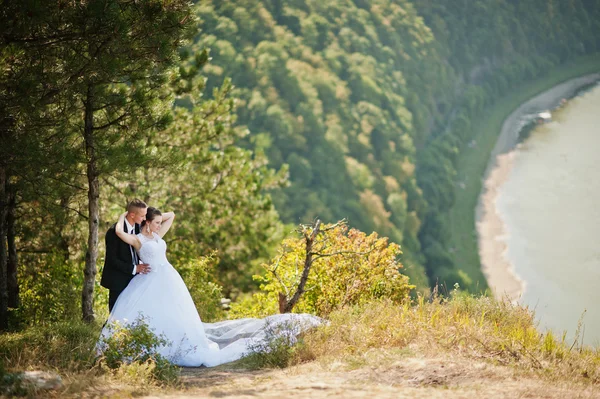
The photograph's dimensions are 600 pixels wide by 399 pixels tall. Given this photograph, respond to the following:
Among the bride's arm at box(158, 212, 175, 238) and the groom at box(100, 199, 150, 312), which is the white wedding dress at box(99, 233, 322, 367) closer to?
the groom at box(100, 199, 150, 312)

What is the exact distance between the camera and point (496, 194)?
209 feet

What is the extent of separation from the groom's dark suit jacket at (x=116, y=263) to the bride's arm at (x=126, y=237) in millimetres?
93

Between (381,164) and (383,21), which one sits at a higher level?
(383,21)

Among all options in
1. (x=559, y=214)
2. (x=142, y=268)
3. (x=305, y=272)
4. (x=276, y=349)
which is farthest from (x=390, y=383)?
(x=559, y=214)

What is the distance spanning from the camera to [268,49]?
6694 centimetres

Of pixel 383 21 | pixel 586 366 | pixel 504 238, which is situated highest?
pixel 383 21

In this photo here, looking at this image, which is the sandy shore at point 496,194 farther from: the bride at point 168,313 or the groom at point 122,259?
the groom at point 122,259

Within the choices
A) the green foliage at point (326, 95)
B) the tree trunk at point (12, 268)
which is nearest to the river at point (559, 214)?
the green foliage at point (326, 95)

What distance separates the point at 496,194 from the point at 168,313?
5993cm

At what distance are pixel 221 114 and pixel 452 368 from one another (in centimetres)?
1473

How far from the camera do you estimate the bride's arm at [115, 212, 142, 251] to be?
24.7 feet

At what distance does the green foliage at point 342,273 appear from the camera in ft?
32.3

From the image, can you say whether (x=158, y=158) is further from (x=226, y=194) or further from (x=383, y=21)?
(x=383, y=21)

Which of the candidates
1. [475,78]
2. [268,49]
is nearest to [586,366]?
[268,49]
